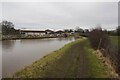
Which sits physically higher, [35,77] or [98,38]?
[98,38]

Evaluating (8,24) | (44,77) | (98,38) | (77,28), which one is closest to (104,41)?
(98,38)

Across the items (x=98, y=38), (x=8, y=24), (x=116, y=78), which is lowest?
(x=116, y=78)

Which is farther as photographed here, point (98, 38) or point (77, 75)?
point (98, 38)

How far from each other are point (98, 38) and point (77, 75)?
20048 mm

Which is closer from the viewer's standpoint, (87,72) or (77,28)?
(87,72)

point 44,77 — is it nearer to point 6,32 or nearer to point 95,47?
point 95,47

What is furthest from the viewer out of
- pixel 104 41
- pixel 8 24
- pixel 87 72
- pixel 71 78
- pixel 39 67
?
pixel 8 24

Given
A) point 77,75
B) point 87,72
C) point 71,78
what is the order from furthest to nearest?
point 87,72, point 77,75, point 71,78

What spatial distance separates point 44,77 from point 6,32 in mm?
84622

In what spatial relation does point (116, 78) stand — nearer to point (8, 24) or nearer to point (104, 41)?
point (104, 41)

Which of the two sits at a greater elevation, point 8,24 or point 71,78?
point 8,24

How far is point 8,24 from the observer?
102 m

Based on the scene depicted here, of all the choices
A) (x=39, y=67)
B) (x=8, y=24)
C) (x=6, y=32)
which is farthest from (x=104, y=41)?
(x=8, y=24)

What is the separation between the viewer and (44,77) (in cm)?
1095
